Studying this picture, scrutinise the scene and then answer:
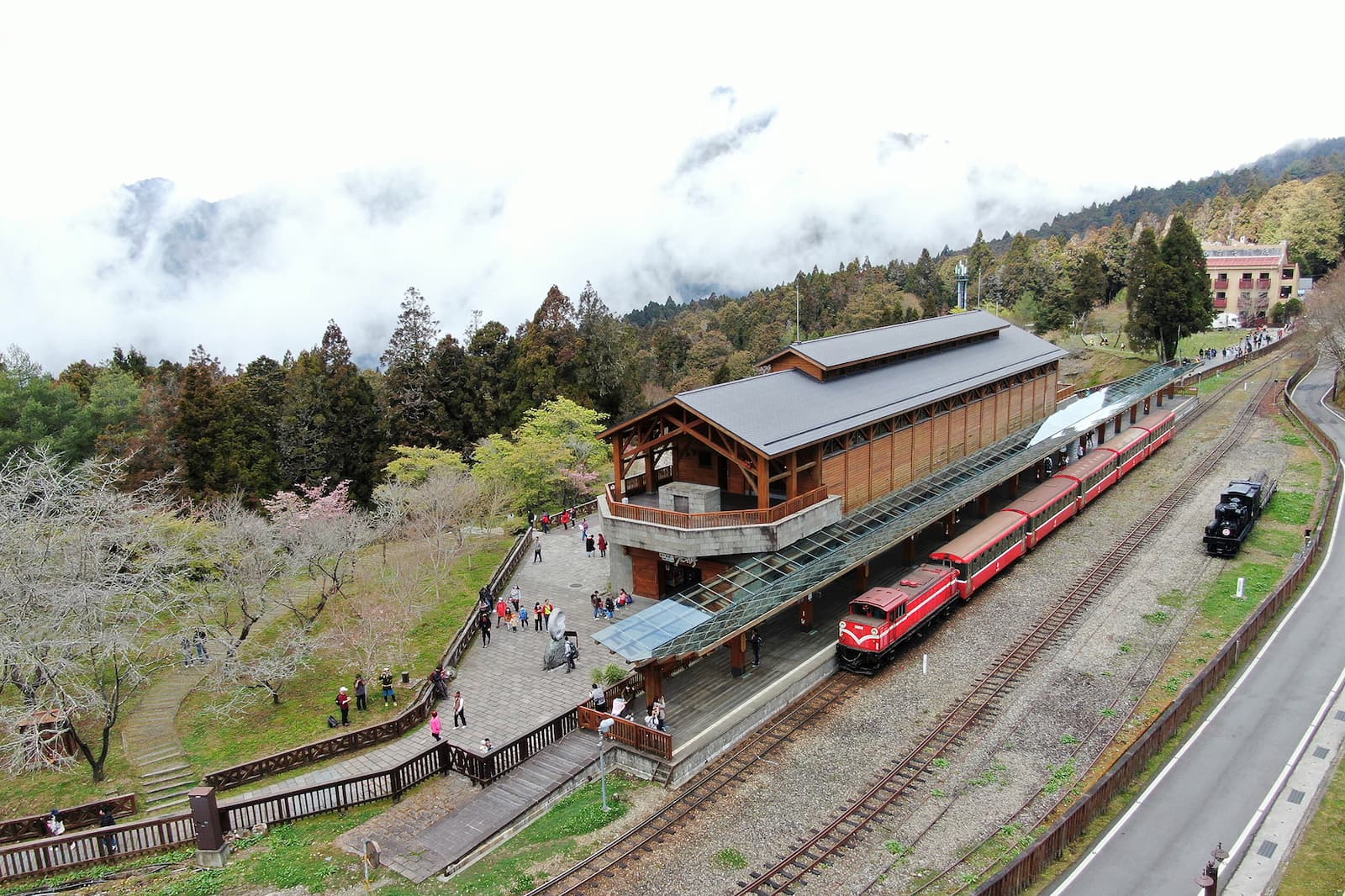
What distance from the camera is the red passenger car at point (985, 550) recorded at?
28719 millimetres

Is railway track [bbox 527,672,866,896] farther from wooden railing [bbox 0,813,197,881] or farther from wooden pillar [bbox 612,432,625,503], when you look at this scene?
wooden pillar [bbox 612,432,625,503]

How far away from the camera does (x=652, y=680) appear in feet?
71.8

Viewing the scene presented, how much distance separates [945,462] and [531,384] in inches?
1374

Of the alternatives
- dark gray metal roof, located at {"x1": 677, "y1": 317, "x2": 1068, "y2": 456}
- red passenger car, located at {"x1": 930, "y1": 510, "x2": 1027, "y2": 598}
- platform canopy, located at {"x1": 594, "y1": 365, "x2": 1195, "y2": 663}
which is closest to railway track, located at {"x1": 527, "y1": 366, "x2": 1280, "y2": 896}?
platform canopy, located at {"x1": 594, "y1": 365, "x2": 1195, "y2": 663}

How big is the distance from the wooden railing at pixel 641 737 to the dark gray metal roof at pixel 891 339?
17019 millimetres

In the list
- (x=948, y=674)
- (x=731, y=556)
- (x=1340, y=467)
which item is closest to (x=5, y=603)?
(x=731, y=556)

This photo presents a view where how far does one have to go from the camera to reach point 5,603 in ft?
64.8

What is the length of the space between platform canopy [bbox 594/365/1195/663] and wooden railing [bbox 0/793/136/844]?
11744 millimetres

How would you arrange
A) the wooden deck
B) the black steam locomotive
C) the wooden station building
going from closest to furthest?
the wooden deck
the wooden station building
the black steam locomotive

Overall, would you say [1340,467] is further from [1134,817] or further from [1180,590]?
[1134,817]

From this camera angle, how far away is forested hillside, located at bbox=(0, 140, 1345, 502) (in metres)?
48.7

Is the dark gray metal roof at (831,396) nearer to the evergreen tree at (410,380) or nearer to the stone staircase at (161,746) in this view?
the stone staircase at (161,746)

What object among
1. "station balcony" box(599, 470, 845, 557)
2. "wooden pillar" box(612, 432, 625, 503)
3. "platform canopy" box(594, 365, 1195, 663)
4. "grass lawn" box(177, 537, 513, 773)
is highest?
"wooden pillar" box(612, 432, 625, 503)

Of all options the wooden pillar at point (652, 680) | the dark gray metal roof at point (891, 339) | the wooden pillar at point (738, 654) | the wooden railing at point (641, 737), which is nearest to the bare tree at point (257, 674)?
the wooden railing at point (641, 737)
